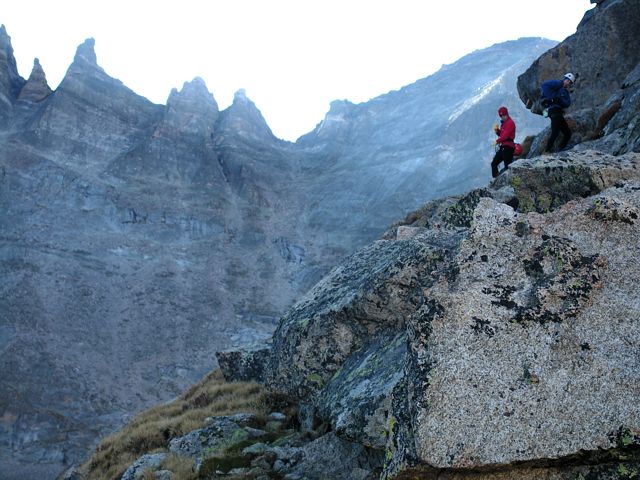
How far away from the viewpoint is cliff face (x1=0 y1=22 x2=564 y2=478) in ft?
180

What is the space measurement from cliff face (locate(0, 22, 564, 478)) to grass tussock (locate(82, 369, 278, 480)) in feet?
122

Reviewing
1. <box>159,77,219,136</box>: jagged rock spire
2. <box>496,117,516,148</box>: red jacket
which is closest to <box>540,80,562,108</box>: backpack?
<box>496,117,516,148</box>: red jacket

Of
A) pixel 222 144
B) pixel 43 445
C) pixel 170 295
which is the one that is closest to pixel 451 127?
pixel 222 144

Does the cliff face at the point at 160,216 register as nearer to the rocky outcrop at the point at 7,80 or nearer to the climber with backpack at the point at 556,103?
the rocky outcrop at the point at 7,80

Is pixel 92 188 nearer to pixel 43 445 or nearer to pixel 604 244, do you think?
pixel 43 445

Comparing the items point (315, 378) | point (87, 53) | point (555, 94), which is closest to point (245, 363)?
point (315, 378)

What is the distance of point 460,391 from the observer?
4.53m

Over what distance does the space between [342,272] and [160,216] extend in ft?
256

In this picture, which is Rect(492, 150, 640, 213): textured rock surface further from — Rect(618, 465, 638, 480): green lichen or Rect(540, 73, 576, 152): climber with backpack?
Rect(540, 73, 576, 152): climber with backpack

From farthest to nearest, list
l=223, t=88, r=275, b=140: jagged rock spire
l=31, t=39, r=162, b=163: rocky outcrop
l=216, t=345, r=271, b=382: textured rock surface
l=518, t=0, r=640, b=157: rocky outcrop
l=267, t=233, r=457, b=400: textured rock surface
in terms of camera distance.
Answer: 1. l=223, t=88, r=275, b=140: jagged rock spire
2. l=31, t=39, r=162, b=163: rocky outcrop
3. l=518, t=0, r=640, b=157: rocky outcrop
4. l=216, t=345, r=271, b=382: textured rock surface
5. l=267, t=233, r=457, b=400: textured rock surface

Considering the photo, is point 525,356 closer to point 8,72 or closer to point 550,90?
point 550,90

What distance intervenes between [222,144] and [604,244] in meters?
103

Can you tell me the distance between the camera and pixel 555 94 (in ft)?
49.0

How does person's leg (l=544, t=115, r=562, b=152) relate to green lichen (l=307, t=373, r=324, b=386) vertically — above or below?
above
